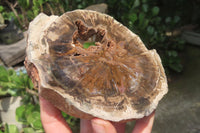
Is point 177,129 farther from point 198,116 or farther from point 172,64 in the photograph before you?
point 172,64

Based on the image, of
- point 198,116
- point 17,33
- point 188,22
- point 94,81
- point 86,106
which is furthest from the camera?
point 188,22

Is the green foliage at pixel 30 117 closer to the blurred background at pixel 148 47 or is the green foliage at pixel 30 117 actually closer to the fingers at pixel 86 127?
the blurred background at pixel 148 47

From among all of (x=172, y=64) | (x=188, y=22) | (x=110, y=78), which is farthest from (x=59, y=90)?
(x=188, y=22)

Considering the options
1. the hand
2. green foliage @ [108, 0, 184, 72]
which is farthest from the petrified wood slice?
green foliage @ [108, 0, 184, 72]

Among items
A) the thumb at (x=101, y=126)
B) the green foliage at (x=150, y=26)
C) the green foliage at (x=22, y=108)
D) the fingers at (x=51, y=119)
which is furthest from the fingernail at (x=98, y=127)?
the green foliage at (x=150, y=26)

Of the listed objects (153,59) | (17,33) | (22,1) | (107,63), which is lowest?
(17,33)

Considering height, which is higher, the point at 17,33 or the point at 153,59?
the point at 153,59
